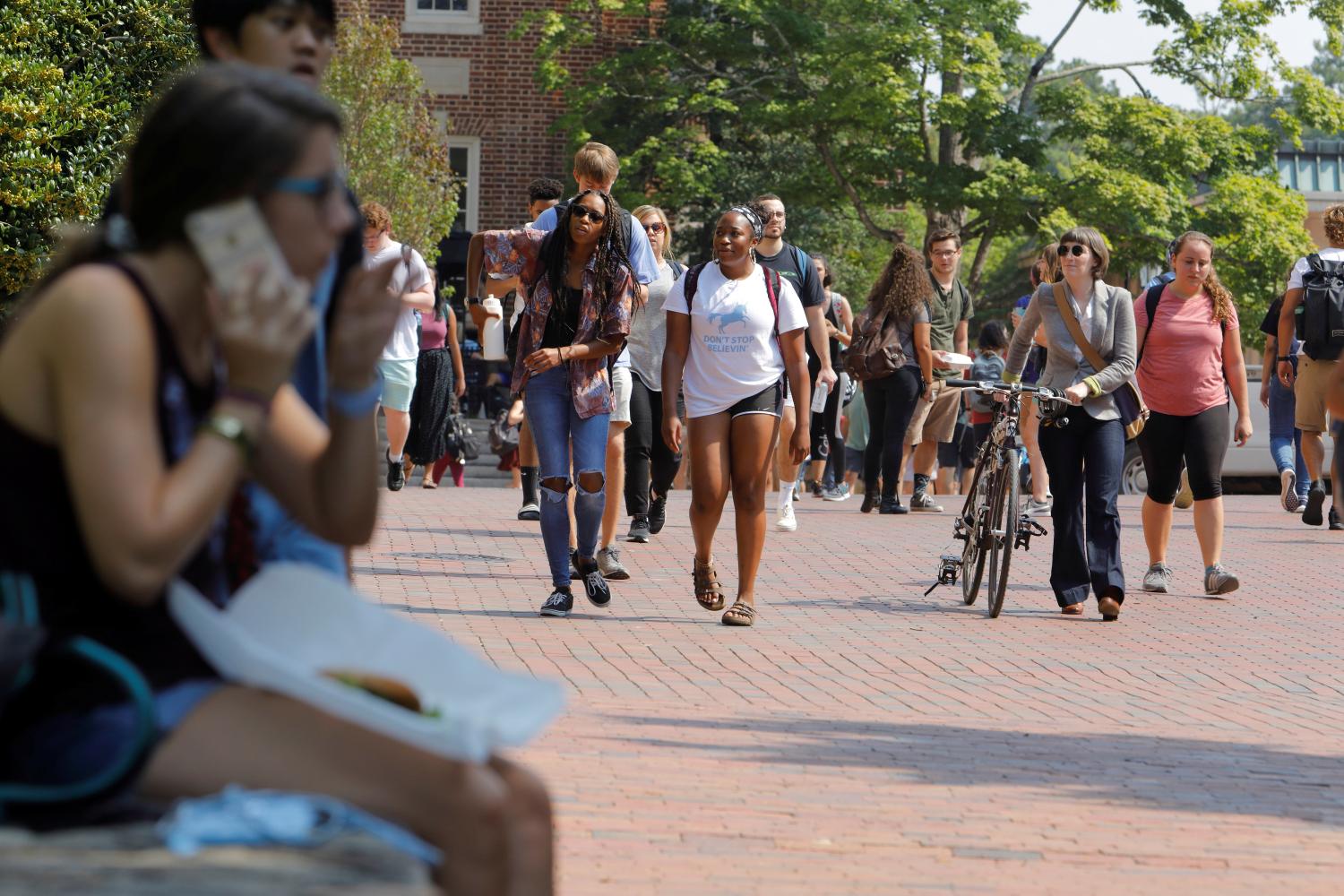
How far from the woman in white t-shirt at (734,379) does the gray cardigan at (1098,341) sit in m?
1.61

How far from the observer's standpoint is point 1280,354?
16453 millimetres

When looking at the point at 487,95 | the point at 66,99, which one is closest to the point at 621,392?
the point at 66,99

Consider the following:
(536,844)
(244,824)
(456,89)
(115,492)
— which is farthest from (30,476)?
(456,89)

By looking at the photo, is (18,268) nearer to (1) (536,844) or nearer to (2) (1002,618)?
(2) (1002,618)

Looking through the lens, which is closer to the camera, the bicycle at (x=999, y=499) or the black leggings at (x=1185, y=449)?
the bicycle at (x=999, y=499)

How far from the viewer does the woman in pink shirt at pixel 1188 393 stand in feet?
37.9

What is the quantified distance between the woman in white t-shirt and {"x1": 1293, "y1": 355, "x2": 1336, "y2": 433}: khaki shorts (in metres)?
7.38

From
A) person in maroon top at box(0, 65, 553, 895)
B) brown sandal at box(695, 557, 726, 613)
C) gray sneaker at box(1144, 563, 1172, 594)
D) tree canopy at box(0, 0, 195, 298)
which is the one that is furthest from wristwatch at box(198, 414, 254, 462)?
gray sneaker at box(1144, 563, 1172, 594)

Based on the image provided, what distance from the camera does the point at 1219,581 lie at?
11.9 m

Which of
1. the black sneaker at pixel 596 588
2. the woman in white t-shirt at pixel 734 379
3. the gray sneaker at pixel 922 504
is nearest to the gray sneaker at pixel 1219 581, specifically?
the woman in white t-shirt at pixel 734 379

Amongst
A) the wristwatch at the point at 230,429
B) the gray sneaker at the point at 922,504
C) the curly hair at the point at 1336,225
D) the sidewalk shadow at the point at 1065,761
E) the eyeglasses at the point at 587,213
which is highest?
the curly hair at the point at 1336,225

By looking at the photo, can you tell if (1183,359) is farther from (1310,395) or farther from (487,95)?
(487,95)

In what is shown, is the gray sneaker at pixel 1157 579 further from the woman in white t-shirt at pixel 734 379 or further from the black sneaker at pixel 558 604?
the black sneaker at pixel 558 604

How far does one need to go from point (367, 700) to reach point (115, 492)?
0.40m
